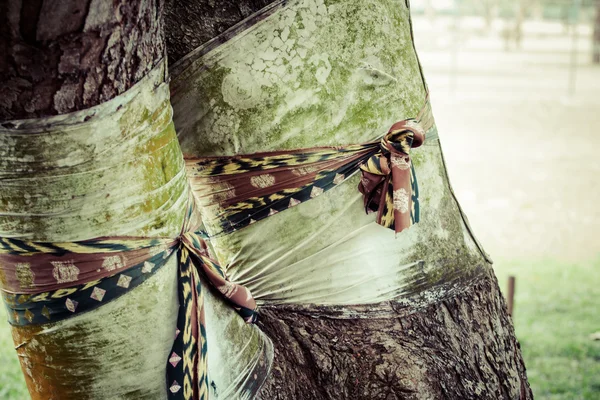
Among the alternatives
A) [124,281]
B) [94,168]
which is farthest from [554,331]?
[94,168]

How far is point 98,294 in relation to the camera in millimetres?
1479

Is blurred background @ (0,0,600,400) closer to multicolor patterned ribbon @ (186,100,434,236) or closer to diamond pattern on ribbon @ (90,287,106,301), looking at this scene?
multicolor patterned ribbon @ (186,100,434,236)

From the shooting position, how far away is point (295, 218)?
1.80 metres

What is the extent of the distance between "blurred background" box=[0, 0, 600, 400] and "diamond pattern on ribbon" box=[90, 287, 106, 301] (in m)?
3.24

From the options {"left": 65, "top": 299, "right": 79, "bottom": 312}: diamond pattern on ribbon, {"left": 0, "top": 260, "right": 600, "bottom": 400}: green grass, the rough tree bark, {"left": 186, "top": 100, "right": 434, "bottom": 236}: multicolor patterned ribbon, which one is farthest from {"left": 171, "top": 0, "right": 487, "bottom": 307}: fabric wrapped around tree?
{"left": 0, "top": 260, "right": 600, "bottom": 400}: green grass

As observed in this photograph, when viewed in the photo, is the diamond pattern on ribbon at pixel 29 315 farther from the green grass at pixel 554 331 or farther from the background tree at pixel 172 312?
the green grass at pixel 554 331

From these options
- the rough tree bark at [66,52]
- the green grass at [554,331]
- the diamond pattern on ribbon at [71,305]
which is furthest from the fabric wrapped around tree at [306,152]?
the green grass at [554,331]

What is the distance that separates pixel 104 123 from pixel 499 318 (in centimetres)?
119

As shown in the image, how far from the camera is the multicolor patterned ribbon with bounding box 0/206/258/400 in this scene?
57.3 inches

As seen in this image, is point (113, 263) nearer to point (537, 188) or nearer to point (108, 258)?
point (108, 258)

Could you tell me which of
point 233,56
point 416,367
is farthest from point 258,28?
point 416,367

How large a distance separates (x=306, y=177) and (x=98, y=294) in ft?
1.86

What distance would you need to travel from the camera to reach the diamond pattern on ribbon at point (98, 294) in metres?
1.47

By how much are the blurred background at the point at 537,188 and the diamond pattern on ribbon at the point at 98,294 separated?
10.6 feet
